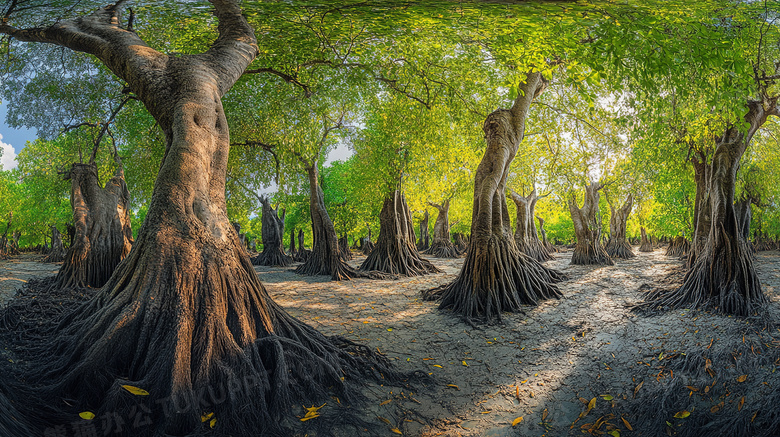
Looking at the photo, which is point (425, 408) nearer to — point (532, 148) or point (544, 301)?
point (544, 301)

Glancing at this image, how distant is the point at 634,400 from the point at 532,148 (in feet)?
50.1

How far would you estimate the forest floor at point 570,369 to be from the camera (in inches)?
115

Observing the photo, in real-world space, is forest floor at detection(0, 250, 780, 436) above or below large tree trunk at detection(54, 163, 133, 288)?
below

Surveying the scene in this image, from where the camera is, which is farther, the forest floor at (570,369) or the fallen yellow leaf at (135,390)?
the forest floor at (570,369)

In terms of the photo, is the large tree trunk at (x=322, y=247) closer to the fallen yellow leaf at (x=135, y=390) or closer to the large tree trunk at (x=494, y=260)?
the large tree trunk at (x=494, y=260)

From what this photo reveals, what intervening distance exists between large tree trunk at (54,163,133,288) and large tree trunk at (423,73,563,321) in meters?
8.08

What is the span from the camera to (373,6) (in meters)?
5.29

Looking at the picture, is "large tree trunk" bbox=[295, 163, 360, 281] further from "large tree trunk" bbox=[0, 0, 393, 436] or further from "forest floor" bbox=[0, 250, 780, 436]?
"large tree trunk" bbox=[0, 0, 393, 436]

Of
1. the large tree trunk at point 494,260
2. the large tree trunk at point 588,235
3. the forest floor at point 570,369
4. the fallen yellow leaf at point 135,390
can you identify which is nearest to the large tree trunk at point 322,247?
the large tree trunk at point 494,260

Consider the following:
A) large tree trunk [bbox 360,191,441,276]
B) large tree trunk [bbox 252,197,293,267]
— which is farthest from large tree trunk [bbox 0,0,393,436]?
large tree trunk [bbox 252,197,293,267]

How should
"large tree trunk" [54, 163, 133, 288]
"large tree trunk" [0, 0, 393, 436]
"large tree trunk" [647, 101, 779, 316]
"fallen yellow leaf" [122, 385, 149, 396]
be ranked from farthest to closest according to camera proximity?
"large tree trunk" [54, 163, 133, 288] → "large tree trunk" [647, 101, 779, 316] → "large tree trunk" [0, 0, 393, 436] → "fallen yellow leaf" [122, 385, 149, 396]

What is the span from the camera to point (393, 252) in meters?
13.2

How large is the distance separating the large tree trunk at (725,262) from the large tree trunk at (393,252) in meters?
7.43

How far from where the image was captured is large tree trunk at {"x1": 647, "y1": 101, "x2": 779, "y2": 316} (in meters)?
6.12
